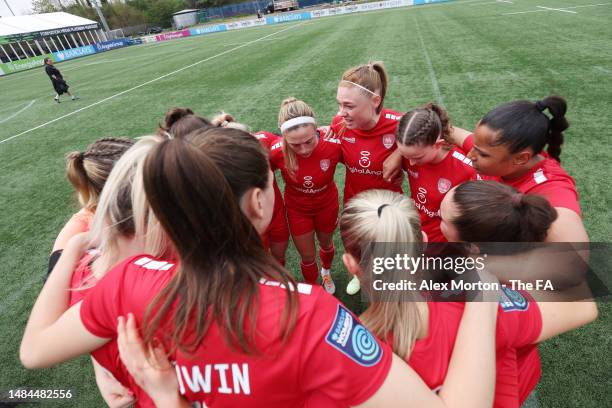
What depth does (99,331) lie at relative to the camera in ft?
3.34

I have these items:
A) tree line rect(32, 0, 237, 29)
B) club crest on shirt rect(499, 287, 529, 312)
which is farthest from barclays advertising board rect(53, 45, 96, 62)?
club crest on shirt rect(499, 287, 529, 312)

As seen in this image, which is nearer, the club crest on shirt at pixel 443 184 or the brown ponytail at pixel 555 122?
the brown ponytail at pixel 555 122

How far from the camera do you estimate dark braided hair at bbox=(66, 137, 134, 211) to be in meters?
1.71

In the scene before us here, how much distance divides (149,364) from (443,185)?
207cm

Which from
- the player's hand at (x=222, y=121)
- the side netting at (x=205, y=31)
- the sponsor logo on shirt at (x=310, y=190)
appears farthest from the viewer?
the side netting at (x=205, y=31)

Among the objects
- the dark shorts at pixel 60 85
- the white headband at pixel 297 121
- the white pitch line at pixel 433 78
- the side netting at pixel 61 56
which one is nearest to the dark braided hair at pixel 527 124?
the white headband at pixel 297 121

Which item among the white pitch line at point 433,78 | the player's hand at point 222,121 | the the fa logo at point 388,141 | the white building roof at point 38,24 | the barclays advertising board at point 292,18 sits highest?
the white building roof at point 38,24

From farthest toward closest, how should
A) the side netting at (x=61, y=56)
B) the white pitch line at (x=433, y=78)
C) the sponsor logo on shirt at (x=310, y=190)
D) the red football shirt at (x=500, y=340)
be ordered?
the side netting at (x=61, y=56), the white pitch line at (x=433, y=78), the sponsor logo on shirt at (x=310, y=190), the red football shirt at (x=500, y=340)

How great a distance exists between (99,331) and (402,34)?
57.8 ft

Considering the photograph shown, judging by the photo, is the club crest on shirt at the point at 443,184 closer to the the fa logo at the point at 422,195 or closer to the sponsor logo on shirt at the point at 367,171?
the the fa logo at the point at 422,195

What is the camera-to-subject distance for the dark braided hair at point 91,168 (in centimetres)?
171

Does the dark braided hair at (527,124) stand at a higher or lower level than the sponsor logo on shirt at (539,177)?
higher

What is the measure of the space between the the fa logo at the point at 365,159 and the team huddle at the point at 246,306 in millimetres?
1178

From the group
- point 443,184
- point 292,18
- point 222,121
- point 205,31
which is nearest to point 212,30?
point 205,31
